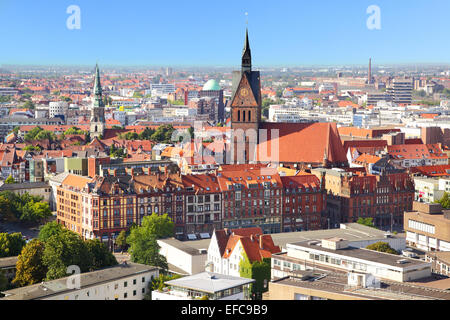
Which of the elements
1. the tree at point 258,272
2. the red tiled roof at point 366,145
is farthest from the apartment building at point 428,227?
the red tiled roof at point 366,145

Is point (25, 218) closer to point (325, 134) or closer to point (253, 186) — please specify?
point (253, 186)

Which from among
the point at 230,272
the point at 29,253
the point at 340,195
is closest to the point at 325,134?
the point at 340,195

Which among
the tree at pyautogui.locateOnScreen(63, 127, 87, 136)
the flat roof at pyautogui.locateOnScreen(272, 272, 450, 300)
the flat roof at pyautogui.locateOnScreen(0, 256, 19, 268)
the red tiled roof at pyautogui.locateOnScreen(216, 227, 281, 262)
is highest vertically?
the flat roof at pyautogui.locateOnScreen(272, 272, 450, 300)

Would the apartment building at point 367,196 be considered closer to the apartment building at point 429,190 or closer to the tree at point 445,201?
the apartment building at point 429,190

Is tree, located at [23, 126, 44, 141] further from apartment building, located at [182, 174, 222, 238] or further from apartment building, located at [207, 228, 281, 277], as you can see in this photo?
apartment building, located at [207, 228, 281, 277]

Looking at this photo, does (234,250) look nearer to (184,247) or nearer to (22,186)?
(184,247)

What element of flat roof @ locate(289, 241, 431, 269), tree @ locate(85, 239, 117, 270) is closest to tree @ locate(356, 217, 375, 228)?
flat roof @ locate(289, 241, 431, 269)
